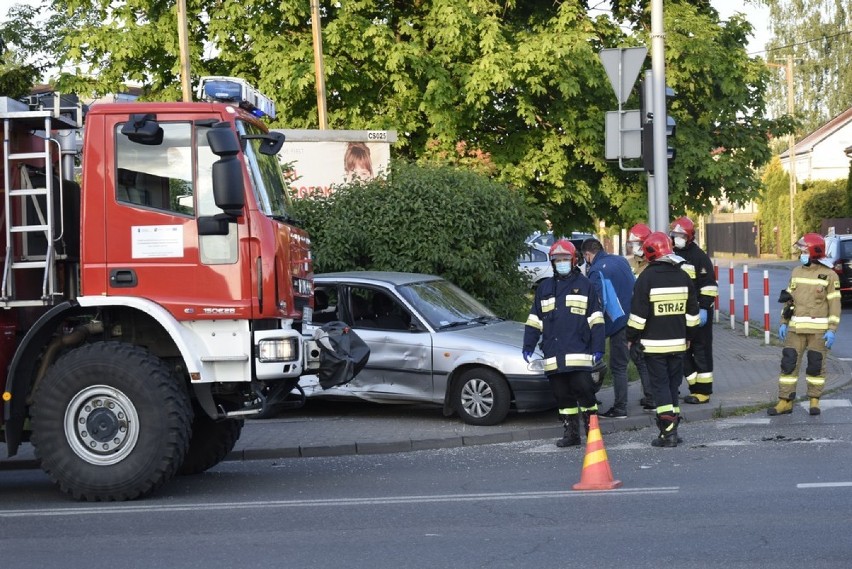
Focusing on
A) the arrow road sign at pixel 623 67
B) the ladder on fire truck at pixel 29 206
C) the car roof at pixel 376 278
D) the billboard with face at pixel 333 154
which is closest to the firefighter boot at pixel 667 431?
the car roof at pixel 376 278

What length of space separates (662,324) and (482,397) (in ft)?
6.62

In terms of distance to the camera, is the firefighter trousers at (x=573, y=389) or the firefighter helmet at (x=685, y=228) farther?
the firefighter helmet at (x=685, y=228)

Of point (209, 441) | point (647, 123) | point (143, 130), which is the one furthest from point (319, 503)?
point (647, 123)

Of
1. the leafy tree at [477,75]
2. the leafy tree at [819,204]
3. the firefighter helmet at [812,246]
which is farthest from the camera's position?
the leafy tree at [819,204]

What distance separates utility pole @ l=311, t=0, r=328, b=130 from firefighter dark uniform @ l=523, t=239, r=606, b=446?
1159 cm

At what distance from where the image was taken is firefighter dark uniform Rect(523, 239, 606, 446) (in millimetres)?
10641

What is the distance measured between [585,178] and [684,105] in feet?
8.95

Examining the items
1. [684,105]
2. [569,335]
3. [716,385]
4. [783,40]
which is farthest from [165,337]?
[783,40]

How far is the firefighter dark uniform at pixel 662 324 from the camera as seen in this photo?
10.7 metres

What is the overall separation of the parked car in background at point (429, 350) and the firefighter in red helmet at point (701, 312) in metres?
1.83

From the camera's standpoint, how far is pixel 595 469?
8.69 metres

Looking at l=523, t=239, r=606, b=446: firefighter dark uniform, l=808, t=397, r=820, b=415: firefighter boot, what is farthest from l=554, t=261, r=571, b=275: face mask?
l=808, t=397, r=820, b=415: firefighter boot

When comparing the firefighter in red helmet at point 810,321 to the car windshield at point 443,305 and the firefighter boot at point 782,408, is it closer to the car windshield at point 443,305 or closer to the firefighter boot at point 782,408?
the firefighter boot at point 782,408

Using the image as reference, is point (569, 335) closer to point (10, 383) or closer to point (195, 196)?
point (195, 196)
